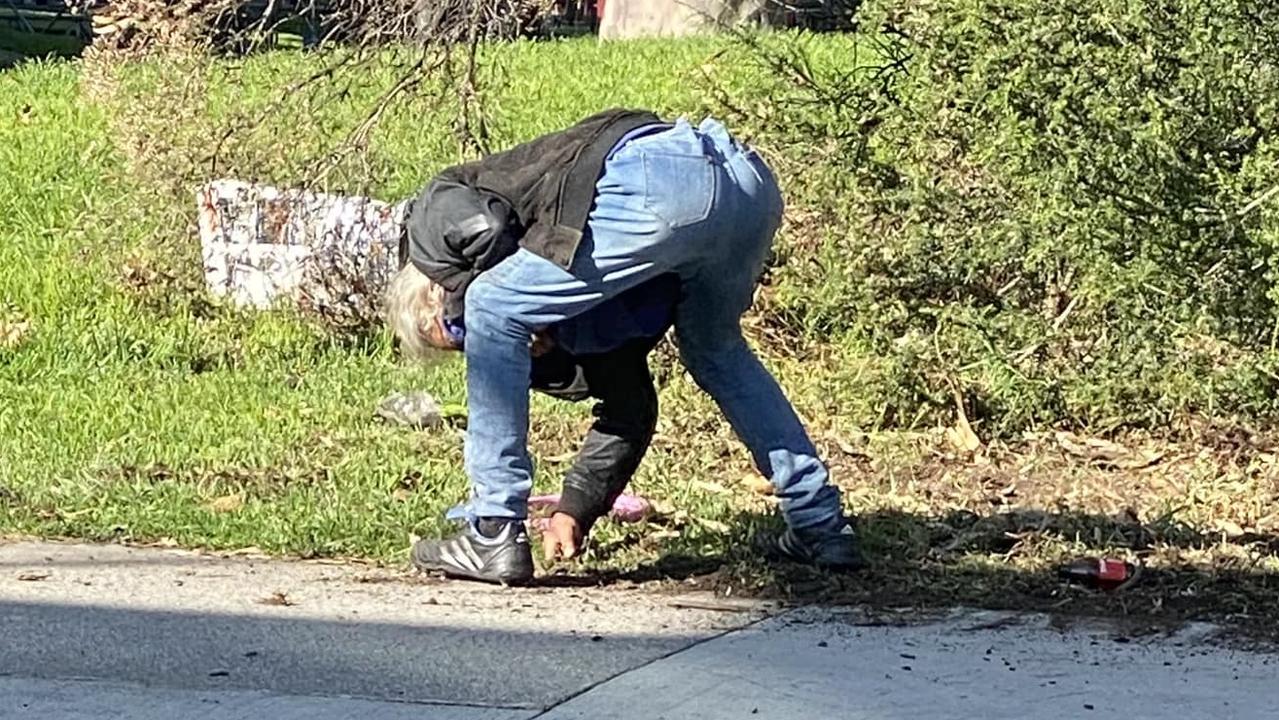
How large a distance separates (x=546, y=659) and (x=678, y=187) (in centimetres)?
112

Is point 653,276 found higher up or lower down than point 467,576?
higher up

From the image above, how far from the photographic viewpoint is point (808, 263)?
26.1 feet

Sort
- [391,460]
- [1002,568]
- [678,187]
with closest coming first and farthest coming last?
[678,187] < [1002,568] < [391,460]

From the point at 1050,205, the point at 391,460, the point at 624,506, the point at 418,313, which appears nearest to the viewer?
the point at 418,313

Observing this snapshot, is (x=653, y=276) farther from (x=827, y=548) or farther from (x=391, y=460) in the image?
(x=391, y=460)

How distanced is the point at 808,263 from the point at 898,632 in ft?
11.0

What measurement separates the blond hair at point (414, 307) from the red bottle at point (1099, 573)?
1.68m

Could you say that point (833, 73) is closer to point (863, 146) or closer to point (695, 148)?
point (863, 146)

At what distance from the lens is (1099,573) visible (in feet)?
16.9

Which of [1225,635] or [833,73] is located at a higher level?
[833,73]

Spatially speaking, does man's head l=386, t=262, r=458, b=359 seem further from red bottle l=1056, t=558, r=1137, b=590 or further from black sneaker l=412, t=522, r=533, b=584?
red bottle l=1056, t=558, r=1137, b=590

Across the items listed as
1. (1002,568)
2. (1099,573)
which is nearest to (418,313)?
(1002,568)

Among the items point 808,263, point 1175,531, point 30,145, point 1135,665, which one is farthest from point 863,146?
point 30,145

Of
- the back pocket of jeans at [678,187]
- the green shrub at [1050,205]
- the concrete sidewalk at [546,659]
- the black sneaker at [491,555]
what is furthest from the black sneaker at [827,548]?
the green shrub at [1050,205]
